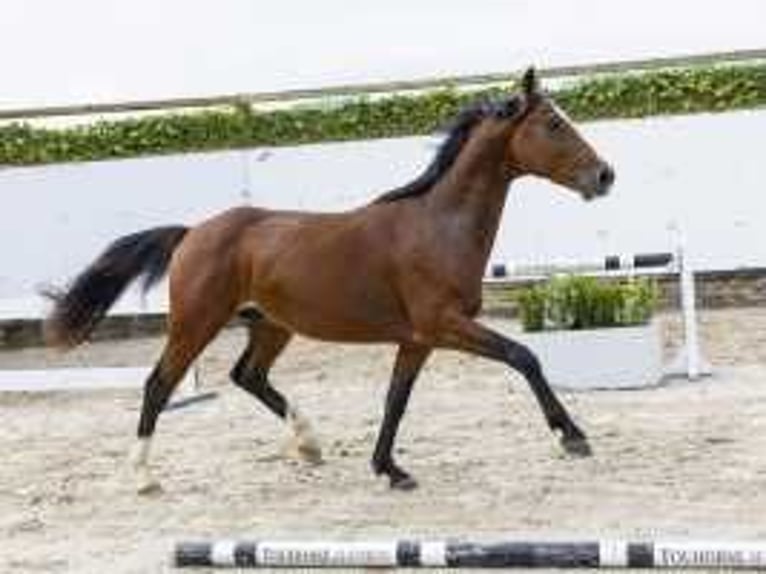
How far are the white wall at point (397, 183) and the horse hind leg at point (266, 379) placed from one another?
267 inches

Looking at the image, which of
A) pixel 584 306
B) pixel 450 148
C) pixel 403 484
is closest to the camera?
pixel 403 484

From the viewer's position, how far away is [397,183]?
16328 mm

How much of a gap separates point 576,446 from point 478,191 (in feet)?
4.32

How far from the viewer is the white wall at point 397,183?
1580cm

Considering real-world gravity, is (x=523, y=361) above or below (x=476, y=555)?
above

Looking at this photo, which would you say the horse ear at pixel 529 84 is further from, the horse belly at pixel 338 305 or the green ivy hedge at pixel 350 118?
A: the green ivy hedge at pixel 350 118

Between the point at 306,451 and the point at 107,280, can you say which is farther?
the point at 107,280

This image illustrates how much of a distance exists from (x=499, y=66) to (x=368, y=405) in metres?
6.80

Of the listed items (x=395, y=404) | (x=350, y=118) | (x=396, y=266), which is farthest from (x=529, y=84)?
(x=350, y=118)

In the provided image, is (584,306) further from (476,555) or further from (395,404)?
(476,555)

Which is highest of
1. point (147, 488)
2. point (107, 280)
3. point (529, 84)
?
point (529, 84)

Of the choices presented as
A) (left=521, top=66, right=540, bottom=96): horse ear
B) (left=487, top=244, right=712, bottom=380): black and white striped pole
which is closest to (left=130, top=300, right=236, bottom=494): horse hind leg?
(left=521, top=66, right=540, bottom=96): horse ear

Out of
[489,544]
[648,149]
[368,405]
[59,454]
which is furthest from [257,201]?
[489,544]

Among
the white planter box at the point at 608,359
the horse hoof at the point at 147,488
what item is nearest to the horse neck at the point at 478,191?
the horse hoof at the point at 147,488
